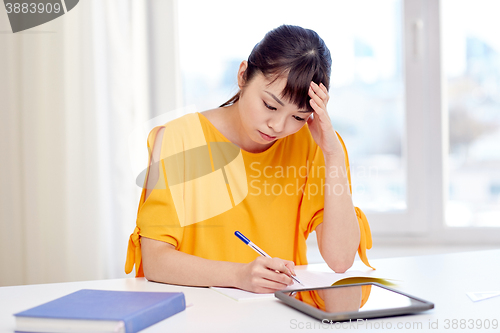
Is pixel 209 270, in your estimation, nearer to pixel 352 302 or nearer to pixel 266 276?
pixel 266 276

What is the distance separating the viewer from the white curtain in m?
1.58

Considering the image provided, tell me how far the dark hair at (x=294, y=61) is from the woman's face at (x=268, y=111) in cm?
1

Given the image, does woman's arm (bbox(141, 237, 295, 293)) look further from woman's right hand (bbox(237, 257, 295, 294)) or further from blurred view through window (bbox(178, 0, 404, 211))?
blurred view through window (bbox(178, 0, 404, 211))

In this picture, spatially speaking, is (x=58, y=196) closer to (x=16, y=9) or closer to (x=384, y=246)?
(x=16, y=9)

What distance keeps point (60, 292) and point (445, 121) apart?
1.60m

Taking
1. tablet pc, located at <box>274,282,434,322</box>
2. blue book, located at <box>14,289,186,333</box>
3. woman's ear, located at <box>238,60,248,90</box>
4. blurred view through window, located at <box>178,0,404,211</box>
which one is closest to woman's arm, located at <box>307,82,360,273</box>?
woman's ear, located at <box>238,60,248,90</box>

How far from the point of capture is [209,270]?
88 cm

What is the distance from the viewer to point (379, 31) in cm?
192

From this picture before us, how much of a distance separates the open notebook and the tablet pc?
7cm

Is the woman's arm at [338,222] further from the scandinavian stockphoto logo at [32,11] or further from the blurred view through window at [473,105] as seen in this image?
the scandinavian stockphoto logo at [32,11]

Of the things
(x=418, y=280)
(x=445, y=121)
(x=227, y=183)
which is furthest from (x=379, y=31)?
(x=418, y=280)

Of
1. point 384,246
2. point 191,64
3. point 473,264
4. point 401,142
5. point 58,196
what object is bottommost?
point 384,246

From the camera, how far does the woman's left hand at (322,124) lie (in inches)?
40.4

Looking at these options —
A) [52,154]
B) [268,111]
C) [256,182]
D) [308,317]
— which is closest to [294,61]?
[268,111]
